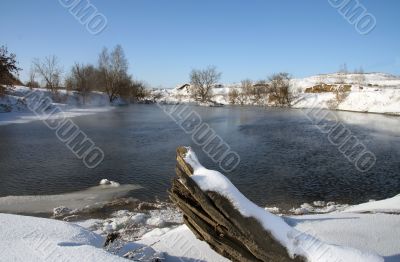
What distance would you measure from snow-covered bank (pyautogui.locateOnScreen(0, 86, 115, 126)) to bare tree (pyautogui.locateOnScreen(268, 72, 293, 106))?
31344 millimetres

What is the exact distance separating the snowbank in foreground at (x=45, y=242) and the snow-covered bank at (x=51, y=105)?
96.6 feet

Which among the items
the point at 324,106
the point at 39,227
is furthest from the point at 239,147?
the point at 324,106

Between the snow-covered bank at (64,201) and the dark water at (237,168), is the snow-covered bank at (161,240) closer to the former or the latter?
the snow-covered bank at (64,201)

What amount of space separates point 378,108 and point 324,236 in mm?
52046

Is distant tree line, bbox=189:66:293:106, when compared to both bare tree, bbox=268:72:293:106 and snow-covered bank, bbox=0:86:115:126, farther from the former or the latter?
snow-covered bank, bbox=0:86:115:126

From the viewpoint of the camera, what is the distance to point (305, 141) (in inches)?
914

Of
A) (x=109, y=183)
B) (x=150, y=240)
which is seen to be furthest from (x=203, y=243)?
(x=109, y=183)

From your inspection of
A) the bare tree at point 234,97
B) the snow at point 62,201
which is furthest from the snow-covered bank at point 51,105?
the bare tree at point 234,97

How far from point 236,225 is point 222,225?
233 millimetres

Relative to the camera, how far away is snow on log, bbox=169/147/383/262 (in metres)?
3.88

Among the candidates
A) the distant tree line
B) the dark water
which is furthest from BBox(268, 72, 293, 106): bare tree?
the dark water

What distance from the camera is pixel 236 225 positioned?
4.28 metres

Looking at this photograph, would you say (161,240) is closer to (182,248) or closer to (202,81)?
(182,248)

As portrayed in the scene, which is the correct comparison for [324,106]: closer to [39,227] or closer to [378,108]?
[378,108]
